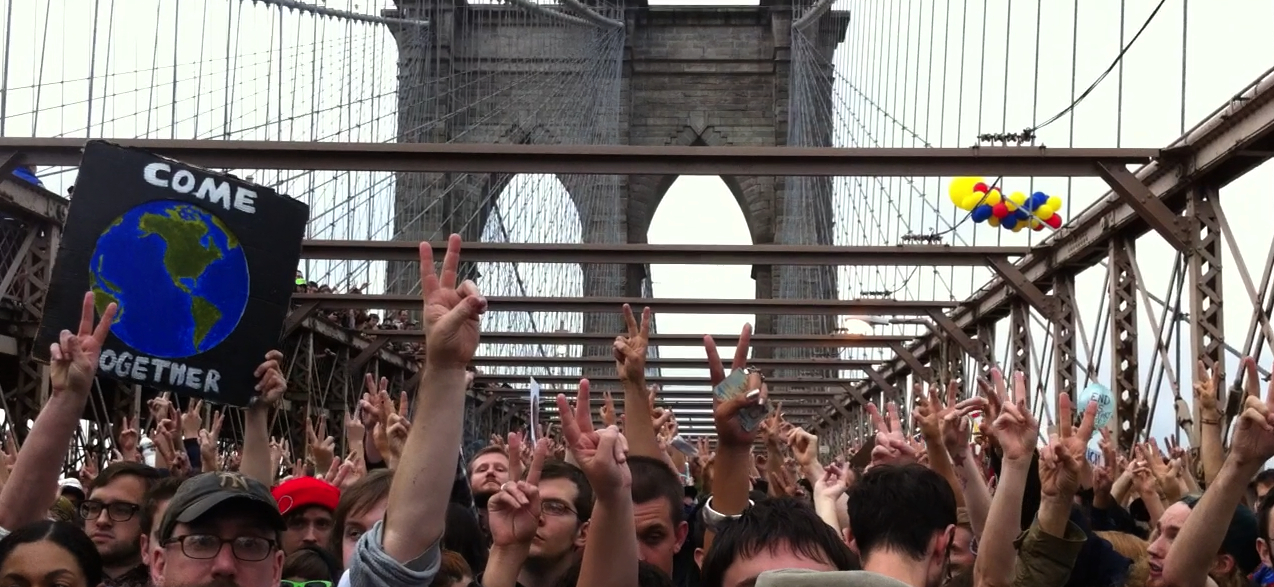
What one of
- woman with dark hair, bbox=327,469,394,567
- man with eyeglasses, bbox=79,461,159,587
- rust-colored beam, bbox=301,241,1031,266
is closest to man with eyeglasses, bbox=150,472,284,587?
woman with dark hair, bbox=327,469,394,567

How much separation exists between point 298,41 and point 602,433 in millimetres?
27158

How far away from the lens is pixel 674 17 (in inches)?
2200

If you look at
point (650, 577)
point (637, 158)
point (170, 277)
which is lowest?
point (650, 577)

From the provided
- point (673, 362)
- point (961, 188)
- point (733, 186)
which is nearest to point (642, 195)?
point (733, 186)

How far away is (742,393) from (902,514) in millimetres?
924

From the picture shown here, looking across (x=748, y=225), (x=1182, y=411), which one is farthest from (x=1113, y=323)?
(x=748, y=225)

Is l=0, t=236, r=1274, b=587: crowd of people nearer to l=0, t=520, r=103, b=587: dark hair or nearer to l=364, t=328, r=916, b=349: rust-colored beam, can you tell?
l=0, t=520, r=103, b=587: dark hair

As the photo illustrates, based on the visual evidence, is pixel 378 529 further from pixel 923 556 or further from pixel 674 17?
pixel 674 17

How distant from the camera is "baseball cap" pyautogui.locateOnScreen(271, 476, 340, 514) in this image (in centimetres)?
549

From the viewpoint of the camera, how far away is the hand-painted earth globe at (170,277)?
621 centimetres

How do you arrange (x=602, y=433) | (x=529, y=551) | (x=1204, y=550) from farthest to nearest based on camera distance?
(x=529, y=551) < (x=1204, y=550) < (x=602, y=433)

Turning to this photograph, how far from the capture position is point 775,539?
3.44 meters

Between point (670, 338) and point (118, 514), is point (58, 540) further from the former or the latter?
point (670, 338)

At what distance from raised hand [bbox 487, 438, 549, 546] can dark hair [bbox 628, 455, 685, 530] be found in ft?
1.76
